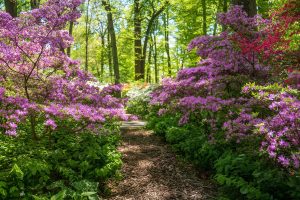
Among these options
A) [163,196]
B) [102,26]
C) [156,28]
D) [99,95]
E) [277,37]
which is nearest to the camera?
[163,196]

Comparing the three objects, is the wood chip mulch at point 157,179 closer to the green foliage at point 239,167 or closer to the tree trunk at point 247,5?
the green foliage at point 239,167

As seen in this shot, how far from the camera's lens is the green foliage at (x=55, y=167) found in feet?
14.2

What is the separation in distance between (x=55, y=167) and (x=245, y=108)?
11.1ft

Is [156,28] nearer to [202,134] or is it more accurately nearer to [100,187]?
[202,134]

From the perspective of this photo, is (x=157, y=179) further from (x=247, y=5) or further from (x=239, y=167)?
(x=247, y=5)

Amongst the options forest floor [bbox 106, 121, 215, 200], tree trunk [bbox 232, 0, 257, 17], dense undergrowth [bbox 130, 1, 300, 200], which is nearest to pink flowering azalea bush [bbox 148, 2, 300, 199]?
dense undergrowth [bbox 130, 1, 300, 200]

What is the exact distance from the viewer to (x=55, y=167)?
5.02 metres

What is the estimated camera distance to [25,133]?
620cm

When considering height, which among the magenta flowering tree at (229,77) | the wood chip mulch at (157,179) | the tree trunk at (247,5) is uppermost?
the tree trunk at (247,5)

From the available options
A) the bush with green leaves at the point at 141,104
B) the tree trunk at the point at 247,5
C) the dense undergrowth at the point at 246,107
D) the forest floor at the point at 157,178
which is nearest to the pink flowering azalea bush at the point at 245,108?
the dense undergrowth at the point at 246,107

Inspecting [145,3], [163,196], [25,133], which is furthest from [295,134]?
[145,3]

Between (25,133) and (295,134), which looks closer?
(295,134)

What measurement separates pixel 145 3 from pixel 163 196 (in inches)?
684

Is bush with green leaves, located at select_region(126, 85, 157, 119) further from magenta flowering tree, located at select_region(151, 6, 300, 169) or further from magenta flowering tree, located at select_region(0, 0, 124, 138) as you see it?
magenta flowering tree, located at select_region(0, 0, 124, 138)
